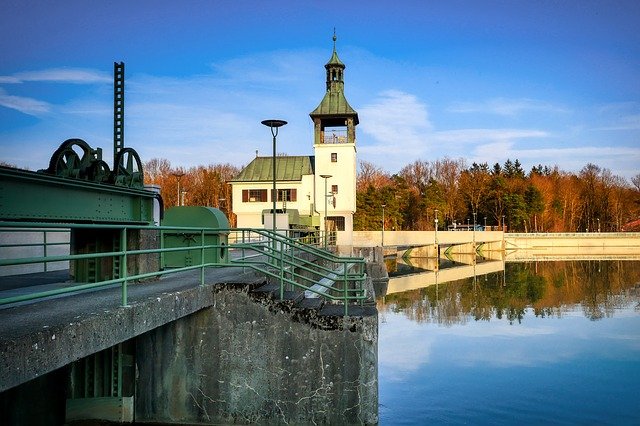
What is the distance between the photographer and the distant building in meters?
53.3

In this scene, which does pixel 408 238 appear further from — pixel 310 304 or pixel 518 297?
pixel 310 304

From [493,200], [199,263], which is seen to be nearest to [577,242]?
[493,200]

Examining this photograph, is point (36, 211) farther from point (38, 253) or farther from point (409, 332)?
point (409, 332)

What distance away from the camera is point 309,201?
5516 cm

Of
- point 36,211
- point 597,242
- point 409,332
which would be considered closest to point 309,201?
point 409,332

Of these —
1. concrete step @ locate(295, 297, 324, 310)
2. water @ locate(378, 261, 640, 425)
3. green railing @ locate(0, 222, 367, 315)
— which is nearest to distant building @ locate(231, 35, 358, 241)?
water @ locate(378, 261, 640, 425)

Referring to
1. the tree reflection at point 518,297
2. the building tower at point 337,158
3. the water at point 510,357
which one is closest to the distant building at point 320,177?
the building tower at point 337,158

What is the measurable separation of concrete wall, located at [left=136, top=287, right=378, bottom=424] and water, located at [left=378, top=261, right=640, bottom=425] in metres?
3.30

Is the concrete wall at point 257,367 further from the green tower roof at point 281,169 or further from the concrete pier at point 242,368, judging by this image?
the green tower roof at point 281,169

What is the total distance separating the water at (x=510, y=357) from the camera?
→ 13391 mm

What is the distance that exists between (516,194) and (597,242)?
14.5 m

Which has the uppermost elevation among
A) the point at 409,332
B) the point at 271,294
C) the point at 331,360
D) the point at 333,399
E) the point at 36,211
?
the point at 36,211

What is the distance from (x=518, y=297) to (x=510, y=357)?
653 inches

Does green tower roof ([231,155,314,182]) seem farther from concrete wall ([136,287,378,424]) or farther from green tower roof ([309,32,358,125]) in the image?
concrete wall ([136,287,378,424])
